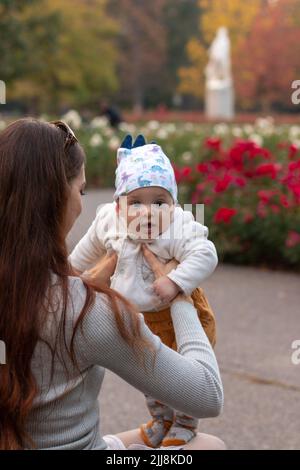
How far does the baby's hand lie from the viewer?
2211 mm

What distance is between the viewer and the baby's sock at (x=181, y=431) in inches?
95.6

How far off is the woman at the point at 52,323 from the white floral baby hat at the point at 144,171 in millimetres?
324

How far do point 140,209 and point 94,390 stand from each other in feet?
1.75

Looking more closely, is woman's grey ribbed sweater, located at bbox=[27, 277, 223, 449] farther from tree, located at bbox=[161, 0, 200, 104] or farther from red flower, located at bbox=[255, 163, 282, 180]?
tree, located at bbox=[161, 0, 200, 104]

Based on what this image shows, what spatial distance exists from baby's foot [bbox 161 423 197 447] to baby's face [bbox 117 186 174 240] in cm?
55

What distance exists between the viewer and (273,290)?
7613 millimetres

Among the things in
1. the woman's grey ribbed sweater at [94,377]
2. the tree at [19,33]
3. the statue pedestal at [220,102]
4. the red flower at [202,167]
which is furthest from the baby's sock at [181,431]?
the statue pedestal at [220,102]

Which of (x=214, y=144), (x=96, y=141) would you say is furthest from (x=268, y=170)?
(x=96, y=141)

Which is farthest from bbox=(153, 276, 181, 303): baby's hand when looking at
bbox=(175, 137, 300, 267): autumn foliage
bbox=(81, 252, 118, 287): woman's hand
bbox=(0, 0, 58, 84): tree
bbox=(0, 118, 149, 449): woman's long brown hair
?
bbox=(0, 0, 58, 84): tree

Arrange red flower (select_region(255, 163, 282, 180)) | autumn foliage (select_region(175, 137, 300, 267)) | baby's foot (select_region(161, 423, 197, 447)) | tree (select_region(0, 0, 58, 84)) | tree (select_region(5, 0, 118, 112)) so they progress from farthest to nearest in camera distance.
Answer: tree (select_region(5, 0, 118, 112)) → tree (select_region(0, 0, 58, 84)) → autumn foliage (select_region(175, 137, 300, 267)) → red flower (select_region(255, 163, 282, 180)) → baby's foot (select_region(161, 423, 197, 447))

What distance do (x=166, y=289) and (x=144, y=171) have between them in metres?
0.32

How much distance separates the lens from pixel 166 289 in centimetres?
221

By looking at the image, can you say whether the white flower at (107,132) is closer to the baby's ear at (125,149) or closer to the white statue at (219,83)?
the white statue at (219,83)

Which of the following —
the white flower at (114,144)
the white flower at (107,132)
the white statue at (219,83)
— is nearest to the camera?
the white flower at (114,144)
